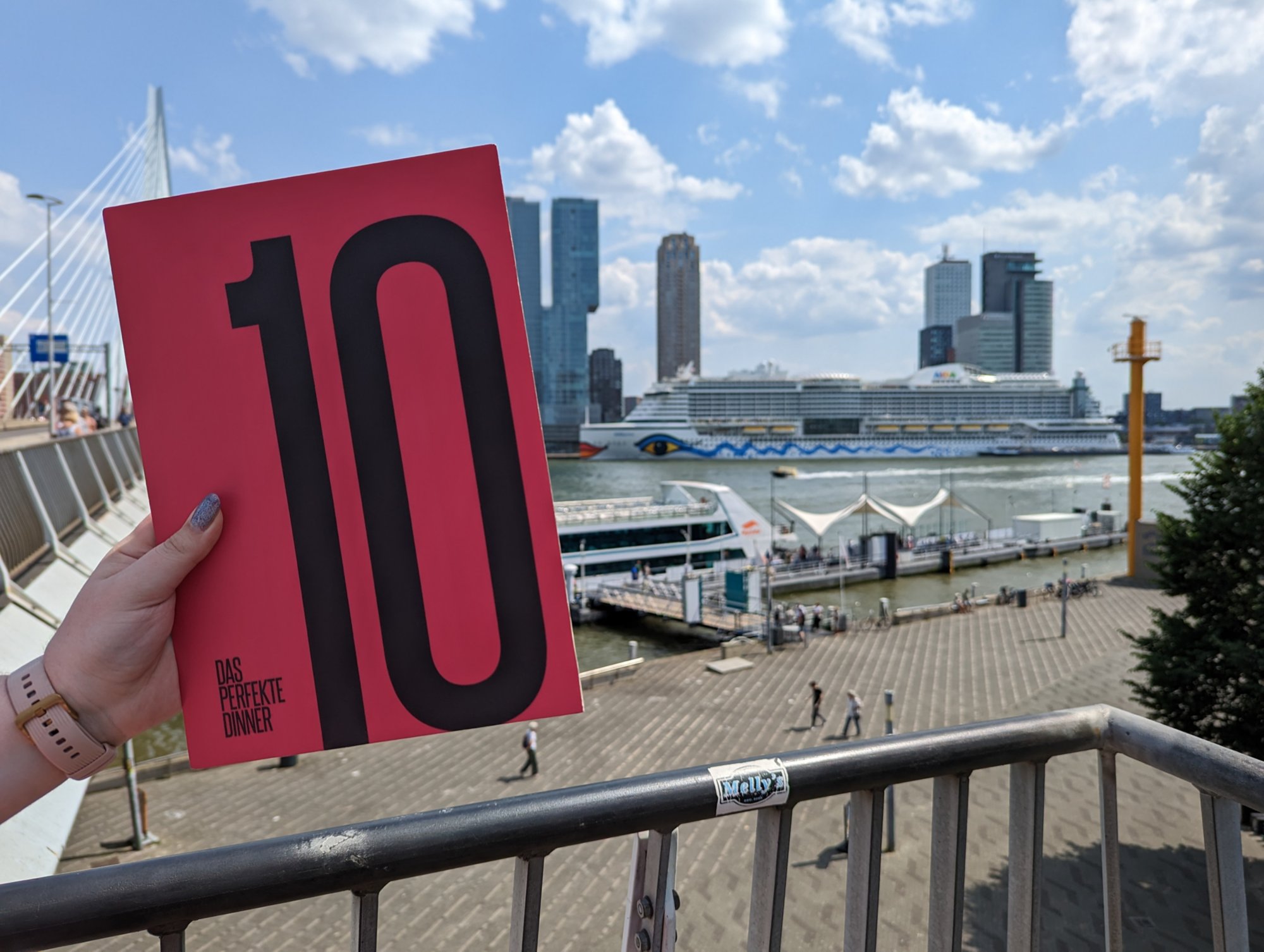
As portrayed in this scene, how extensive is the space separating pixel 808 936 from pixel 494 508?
18.3ft

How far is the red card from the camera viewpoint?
0.96 metres

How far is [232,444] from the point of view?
967 millimetres

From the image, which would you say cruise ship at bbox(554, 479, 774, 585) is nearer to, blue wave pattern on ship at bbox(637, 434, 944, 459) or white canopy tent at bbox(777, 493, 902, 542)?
white canopy tent at bbox(777, 493, 902, 542)

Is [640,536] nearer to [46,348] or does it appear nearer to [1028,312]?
[46,348]

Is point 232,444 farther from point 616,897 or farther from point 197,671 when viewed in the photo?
point 616,897

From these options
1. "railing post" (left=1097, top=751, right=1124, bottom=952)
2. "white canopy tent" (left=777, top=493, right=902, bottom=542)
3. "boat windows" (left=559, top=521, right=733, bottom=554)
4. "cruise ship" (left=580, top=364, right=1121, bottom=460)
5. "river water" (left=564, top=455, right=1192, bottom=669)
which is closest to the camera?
"railing post" (left=1097, top=751, right=1124, bottom=952)

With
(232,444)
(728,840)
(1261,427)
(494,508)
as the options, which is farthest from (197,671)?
(1261,427)

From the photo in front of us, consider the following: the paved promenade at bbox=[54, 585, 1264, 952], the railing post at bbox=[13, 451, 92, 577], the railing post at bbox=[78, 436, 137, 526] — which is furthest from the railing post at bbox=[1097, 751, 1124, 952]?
the railing post at bbox=[78, 436, 137, 526]

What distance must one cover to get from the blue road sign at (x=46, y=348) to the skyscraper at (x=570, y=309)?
2551 inches

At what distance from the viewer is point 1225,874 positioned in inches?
43.4

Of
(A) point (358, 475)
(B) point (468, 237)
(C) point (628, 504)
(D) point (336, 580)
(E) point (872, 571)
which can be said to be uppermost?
(B) point (468, 237)

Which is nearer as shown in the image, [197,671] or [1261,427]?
[197,671]

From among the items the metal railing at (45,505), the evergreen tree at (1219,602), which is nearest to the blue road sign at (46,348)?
the metal railing at (45,505)

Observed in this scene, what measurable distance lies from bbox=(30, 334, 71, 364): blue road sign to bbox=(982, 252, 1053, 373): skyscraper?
428 feet
